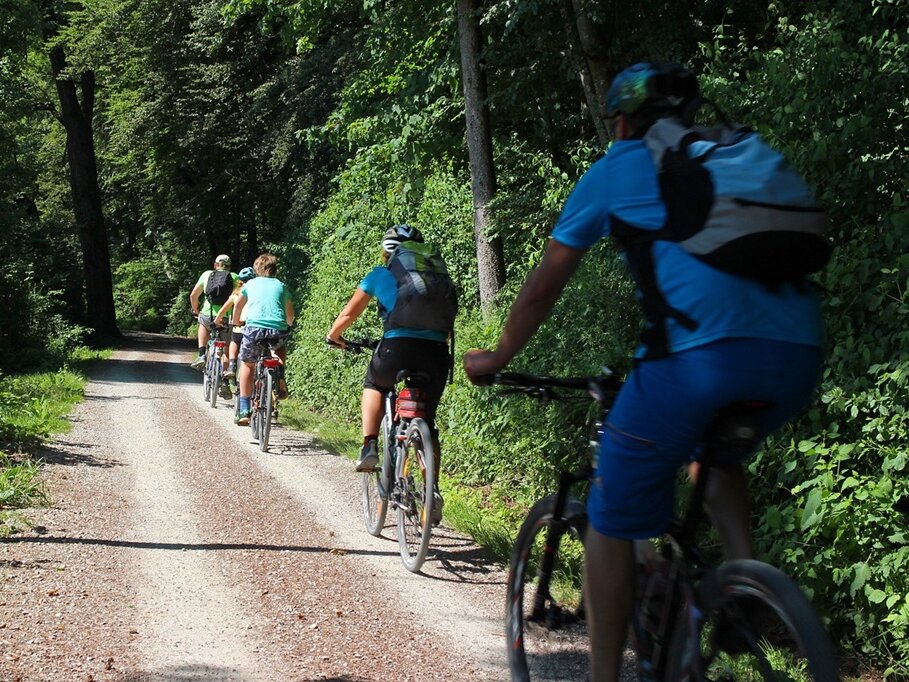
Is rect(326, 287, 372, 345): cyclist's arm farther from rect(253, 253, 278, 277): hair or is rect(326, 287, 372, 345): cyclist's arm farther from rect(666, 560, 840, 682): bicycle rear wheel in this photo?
rect(253, 253, 278, 277): hair

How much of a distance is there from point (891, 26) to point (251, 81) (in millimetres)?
22640

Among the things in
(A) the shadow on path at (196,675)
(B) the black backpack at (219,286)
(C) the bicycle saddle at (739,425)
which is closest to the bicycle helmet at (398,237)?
(A) the shadow on path at (196,675)

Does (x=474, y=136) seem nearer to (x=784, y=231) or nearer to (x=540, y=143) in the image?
(x=540, y=143)

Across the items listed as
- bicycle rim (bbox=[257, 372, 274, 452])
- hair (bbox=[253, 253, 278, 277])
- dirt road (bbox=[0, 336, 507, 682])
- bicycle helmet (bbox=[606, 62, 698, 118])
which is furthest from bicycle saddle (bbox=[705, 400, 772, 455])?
hair (bbox=[253, 253, 278, 277])

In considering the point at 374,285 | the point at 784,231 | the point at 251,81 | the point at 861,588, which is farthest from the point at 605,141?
the point at 251,81

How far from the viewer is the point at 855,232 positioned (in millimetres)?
5320

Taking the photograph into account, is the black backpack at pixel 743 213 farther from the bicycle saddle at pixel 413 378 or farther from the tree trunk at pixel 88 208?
the tree trunk at pixel 88 208

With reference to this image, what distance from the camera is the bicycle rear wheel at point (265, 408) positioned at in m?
12.1

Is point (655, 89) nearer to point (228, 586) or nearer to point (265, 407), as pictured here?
point (228, 586)

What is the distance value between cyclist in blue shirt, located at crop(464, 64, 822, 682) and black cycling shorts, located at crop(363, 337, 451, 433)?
379 cm

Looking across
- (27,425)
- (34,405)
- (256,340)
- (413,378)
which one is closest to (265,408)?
(256,340)

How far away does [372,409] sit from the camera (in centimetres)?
754

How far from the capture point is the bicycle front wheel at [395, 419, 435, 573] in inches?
262

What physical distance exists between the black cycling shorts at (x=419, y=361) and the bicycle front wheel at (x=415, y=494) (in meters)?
0.22
